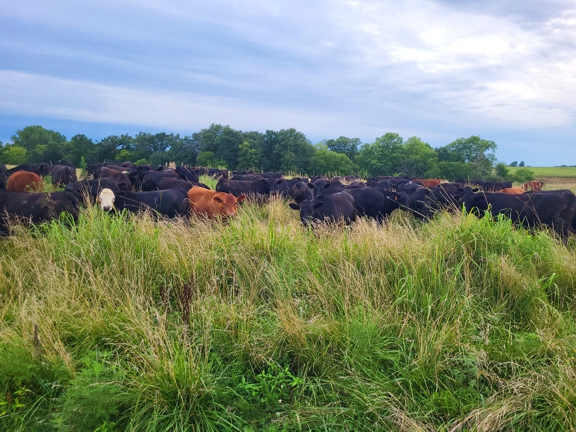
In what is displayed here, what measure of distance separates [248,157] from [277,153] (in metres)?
5.14

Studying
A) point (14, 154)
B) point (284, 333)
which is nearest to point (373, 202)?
point (284, 333)

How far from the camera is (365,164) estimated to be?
252ft

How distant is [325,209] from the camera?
10094 millimetres

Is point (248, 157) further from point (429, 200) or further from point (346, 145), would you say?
point (429, 200)

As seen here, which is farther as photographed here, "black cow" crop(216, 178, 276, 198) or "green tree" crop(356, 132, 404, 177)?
"green tree" crop(356, 132, 404, 177)

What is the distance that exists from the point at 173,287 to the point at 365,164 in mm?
75078

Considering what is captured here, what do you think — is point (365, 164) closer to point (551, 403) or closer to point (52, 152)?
point (52, 152)

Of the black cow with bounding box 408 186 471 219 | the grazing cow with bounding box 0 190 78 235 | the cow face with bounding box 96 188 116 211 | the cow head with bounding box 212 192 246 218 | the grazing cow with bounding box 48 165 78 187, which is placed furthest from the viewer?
the grazing cow with bounding box 48 165 78 187

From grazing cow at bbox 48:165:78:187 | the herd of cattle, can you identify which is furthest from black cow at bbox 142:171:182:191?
grazing cow at bbox 48:165:78:187


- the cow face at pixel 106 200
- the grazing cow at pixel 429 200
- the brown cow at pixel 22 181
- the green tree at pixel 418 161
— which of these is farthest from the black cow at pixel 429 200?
the green tree at pixel 418 161

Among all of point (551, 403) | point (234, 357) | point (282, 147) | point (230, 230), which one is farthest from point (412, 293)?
point (282, 147)

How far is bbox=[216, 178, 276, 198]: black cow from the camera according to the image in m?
15.2

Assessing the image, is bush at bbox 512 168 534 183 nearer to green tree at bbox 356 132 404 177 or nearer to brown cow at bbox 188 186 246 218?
green tree at bbox 356 132 404 177

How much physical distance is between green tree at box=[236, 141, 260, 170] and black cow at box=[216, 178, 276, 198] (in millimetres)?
45102
